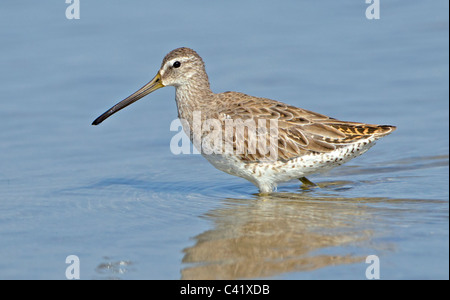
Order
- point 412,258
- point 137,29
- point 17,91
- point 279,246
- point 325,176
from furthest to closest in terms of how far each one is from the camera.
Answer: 1. point 137,29
2. point 17,91
3. point 325,176
4. point 279,246
5. point 412,258

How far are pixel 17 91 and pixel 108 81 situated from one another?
108 cm

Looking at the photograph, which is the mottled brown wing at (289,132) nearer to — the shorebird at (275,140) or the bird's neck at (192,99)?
the shorebird at (275,140)

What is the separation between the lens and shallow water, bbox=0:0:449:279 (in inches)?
226

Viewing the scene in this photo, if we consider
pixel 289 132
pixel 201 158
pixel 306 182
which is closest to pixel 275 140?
pixel 289 132

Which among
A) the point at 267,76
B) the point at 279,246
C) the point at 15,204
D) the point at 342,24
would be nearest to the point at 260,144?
the point at 279,246

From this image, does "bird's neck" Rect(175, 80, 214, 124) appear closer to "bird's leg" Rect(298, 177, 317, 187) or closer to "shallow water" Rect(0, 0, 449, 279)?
"shallow water" Rect(0, 0, 449, 279)

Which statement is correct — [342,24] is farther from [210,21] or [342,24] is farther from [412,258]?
[412,258]

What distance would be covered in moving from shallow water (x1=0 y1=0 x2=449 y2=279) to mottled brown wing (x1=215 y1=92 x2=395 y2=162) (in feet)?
1.37

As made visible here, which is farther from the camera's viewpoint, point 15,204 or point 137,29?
point 137,29

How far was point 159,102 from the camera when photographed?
980 centimetres

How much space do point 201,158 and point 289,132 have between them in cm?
148

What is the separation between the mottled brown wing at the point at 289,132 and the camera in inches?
290

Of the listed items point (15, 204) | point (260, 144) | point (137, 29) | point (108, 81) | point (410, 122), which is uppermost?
point (137, 29)

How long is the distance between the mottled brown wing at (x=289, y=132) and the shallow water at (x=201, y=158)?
418mm
